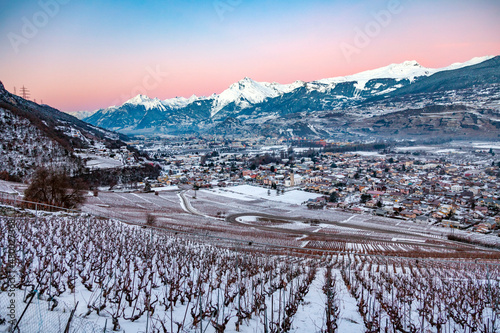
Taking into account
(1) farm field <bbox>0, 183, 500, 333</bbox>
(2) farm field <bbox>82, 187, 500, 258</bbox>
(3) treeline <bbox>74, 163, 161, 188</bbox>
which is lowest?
(2) farm field <bbox>82, 187, 500, 258</bbox>

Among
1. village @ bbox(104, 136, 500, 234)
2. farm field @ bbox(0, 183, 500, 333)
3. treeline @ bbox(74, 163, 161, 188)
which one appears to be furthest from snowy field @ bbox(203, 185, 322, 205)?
farm field @ bbox(0, 183, 500, 333)

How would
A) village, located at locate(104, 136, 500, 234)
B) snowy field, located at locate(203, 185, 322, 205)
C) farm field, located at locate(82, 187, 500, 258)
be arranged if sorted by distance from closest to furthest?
farm field, located at locate(82, 187, 500, 258) → village, located at locate(104, 136, 500, 234) → snowy field, located at locate(203, 185, 322, 205)

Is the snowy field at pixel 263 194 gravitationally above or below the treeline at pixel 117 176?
below

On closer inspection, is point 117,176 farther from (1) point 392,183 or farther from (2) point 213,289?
(2) point 213,289

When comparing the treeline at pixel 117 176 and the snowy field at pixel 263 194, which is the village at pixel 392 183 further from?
the treeline at pixel 117 176

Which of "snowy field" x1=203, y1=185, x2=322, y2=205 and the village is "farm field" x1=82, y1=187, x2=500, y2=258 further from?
the village

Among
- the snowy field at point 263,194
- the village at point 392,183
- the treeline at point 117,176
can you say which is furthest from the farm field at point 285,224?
the treeline at point 117,176

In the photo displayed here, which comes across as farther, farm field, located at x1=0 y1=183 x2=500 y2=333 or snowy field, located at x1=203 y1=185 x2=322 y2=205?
snowy field, located at x1=203 y1=185 x2=322 y2=205

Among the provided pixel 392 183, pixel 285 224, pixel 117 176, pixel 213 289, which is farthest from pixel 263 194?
pixel 213 289
